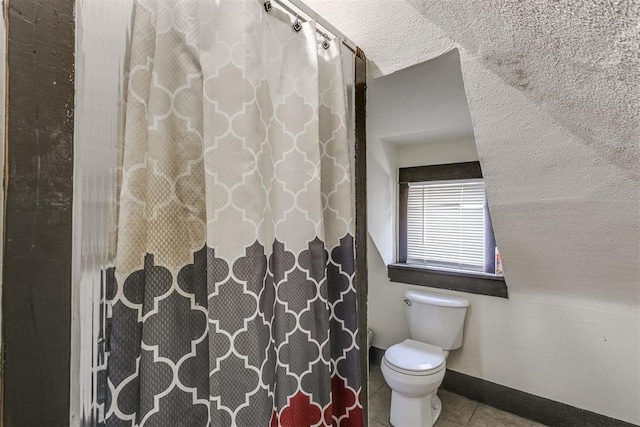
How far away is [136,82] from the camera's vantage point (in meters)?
0.66

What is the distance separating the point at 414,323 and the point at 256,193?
178 cm

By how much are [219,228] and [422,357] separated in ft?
5.21

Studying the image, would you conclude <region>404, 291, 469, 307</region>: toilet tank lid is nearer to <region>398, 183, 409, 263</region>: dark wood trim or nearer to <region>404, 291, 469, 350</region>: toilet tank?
<region>404, 291, 469, 350</region>: toilet tank

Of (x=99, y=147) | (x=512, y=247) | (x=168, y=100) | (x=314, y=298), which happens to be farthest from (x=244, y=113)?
(x=512, y=247)

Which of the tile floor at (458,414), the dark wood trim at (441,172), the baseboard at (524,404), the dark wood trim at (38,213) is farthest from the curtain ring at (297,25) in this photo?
the baseboard at (524,404)

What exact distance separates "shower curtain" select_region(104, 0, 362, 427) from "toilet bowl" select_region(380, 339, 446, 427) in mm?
867

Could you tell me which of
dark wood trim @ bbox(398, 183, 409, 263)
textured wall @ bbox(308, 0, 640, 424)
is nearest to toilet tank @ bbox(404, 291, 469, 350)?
textured wall @ bbox(308, 0, 640, 424)

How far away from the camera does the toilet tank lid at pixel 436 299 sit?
2.01 m

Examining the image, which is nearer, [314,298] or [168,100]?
[168,100]

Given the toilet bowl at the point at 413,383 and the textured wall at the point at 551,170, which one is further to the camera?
the toilet bowl at the point at 413,383

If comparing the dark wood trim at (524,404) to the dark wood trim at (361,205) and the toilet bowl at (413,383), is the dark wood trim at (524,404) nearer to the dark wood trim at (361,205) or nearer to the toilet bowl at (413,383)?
the toilet bowl at (413,383)

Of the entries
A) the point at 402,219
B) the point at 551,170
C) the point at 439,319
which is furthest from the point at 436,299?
the point at 551,170

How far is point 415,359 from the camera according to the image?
1782mm

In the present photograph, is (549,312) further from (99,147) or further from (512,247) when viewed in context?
(99,147)
